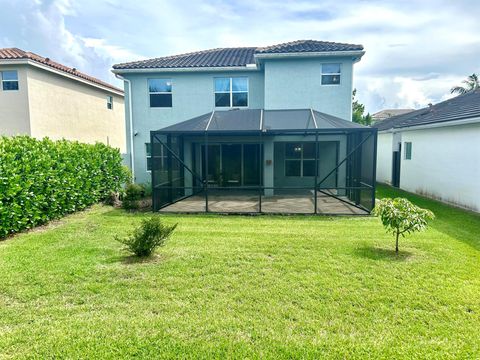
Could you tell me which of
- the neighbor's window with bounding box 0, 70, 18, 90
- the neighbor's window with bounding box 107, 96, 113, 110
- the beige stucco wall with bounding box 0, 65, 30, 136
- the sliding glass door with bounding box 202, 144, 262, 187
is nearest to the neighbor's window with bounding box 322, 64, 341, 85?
the sliding glass door with bounding box 202, 144, 262, 187

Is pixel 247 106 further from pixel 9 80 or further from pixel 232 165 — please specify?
pixel 9 80

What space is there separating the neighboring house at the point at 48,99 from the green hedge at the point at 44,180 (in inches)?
264

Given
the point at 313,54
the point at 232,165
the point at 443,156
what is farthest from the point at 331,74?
the point at 232,165

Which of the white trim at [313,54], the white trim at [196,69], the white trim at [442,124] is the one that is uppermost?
the white trim at [313,54]

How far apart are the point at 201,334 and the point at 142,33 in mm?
14499

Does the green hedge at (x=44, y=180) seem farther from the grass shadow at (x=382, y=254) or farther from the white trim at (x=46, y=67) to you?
the grass shadow at (x=382, y=254)

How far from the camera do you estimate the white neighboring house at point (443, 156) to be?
36.6ft

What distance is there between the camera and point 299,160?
634 inches

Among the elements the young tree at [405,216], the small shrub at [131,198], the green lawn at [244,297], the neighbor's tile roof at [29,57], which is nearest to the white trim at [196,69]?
the neighbor's tile roof at [29,57]

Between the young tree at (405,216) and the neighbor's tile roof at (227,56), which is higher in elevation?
the neighbor's tile roof at (227,56)

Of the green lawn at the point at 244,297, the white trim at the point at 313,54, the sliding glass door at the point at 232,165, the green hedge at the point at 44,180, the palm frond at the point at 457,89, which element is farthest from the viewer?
the palm frond at the point at 457,89

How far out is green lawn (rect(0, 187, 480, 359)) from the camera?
11.3ft

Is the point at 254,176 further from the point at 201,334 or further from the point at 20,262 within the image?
the point at 201,334

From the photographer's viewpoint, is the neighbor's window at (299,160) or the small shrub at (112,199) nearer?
the small shrub at (112,199)
